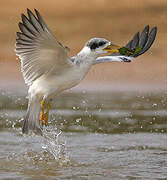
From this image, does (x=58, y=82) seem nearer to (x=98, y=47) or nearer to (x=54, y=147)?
(x=98, y=47)

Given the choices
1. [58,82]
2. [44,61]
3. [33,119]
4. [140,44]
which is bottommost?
[33,119]

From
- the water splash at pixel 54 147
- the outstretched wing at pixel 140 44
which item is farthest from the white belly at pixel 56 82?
the outstretched wing at pixel 140 44

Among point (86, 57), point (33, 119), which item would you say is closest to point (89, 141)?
point (33, 119)

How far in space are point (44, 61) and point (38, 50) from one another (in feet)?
0.68

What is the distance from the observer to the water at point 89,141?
7703 millimetres

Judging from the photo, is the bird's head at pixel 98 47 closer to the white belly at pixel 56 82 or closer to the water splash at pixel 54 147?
the white belly at pixel 56 82

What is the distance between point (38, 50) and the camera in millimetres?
7359

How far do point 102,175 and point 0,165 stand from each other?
152cm

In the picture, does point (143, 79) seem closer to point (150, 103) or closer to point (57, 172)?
point (150, 103)

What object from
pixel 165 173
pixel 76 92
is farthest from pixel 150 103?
pixel 165 173

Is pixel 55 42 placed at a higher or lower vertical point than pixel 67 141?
higher

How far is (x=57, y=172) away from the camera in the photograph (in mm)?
7684

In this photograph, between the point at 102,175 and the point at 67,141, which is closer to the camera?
the point at 102,175

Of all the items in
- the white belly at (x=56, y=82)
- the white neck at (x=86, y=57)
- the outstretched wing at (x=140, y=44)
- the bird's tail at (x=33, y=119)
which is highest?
the outstretched wing at (x=140, y=44)
